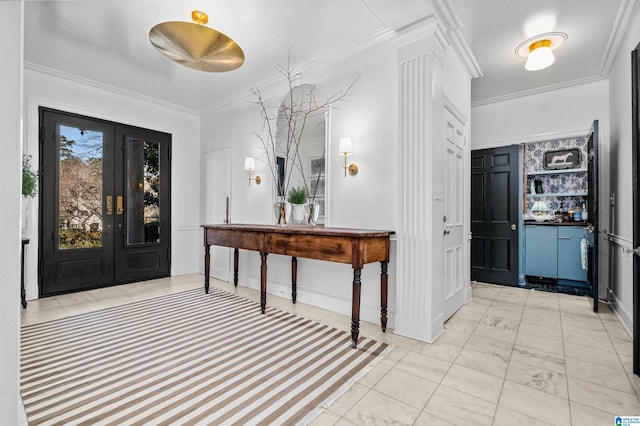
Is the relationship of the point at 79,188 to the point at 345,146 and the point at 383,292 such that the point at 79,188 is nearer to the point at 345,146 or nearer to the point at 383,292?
the point at 345,146

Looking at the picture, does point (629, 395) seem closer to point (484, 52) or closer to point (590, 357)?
point (590, 357)

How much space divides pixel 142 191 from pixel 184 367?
3.38m

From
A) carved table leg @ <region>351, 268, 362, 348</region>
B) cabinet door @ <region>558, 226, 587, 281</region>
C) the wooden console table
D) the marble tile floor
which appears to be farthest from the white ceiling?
the marble tile floor

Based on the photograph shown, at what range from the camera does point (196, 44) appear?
8.09 feet

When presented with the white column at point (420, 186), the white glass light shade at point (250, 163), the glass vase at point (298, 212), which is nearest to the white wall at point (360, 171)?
the white column at point (420, 186)

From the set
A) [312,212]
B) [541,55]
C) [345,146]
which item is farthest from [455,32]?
[312,212]

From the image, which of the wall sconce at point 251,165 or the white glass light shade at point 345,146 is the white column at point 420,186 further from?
the wall sconce at point 251,165

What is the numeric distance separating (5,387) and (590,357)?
321 cm

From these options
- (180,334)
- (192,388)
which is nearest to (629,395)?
(192,388)

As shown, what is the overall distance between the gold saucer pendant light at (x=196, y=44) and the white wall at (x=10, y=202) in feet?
5.50

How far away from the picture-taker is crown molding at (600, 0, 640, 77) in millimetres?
2467

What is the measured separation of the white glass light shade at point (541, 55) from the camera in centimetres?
293

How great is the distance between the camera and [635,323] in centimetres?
195

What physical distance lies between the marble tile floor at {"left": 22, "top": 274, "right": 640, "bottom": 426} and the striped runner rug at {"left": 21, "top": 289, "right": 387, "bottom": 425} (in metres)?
0.22
